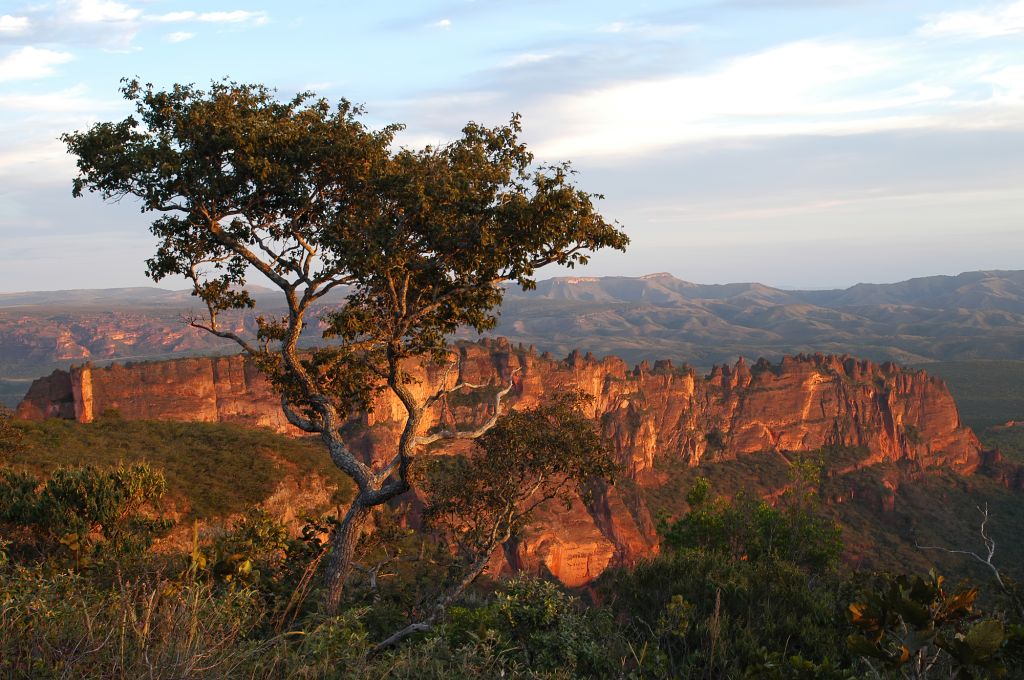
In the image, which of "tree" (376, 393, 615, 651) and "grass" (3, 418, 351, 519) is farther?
"grass" (3, 418, 351, 519)

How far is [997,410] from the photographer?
Result: 172 m

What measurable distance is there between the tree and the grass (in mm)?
24297

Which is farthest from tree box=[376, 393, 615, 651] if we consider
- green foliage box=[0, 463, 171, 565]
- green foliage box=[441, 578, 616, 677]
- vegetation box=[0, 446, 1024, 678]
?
green foliage box=[0, 463, 171, 565]

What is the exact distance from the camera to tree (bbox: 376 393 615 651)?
69.7 ft

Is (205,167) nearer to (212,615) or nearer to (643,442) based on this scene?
(212,615)

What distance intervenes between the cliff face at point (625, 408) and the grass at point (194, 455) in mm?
A: 14530

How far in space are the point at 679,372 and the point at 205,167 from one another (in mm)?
112397

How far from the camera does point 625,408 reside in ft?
373

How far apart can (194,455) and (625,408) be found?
75157 mm

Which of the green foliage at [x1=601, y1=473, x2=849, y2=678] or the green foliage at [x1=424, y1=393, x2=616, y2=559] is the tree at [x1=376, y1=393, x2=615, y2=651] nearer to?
the green foliage at [x1=424, y1=393, x2=616, y2=559]

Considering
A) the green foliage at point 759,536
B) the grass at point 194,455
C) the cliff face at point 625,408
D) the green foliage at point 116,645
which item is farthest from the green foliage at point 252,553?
the cliff face at point 625,408

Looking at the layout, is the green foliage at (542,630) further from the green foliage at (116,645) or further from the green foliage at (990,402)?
the green foliage at (990,402)

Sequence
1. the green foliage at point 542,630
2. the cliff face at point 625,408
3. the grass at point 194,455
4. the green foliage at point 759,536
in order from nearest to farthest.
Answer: the green foliage at point 542,630 → the green foliage at point 759,536 → the grass at point 194,455 → the cliff face at point 625,408

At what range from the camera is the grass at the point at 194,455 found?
43.0 meters
